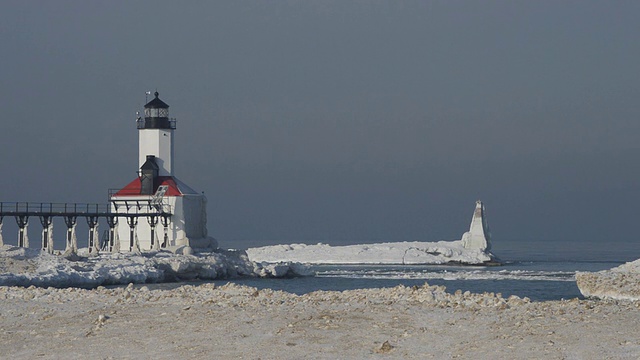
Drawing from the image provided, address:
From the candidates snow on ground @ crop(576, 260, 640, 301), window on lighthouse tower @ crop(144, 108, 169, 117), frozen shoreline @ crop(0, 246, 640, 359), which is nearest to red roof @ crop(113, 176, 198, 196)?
window on lighthouse tower @ crop(144, 108, 169, 117)

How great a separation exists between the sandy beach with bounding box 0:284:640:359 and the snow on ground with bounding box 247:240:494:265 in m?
54.8

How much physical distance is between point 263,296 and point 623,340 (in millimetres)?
7597

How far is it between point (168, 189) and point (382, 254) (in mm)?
→ 29783

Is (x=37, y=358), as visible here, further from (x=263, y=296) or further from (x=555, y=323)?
(x=555, y=323)

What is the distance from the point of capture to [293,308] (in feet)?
57.2

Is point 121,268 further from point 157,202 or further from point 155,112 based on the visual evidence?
point 155,112

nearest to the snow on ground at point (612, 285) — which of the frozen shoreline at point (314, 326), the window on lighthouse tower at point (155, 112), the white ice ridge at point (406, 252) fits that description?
the frozen shoreline at point (314, 326)

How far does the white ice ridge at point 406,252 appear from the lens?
73375mm

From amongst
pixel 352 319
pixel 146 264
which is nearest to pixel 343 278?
pixel 146 264

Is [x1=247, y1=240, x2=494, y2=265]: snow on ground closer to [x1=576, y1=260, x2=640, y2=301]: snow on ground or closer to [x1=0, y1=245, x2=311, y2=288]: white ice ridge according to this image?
[x1=0, y1=245, x2=311, y2=288]: white ice ridge

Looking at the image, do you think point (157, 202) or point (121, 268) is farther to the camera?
point (157, 202)

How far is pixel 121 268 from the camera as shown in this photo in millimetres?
42594

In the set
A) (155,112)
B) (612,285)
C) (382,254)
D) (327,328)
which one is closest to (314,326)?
(327,328)

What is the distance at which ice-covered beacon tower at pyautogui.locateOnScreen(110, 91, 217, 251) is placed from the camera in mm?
53719
